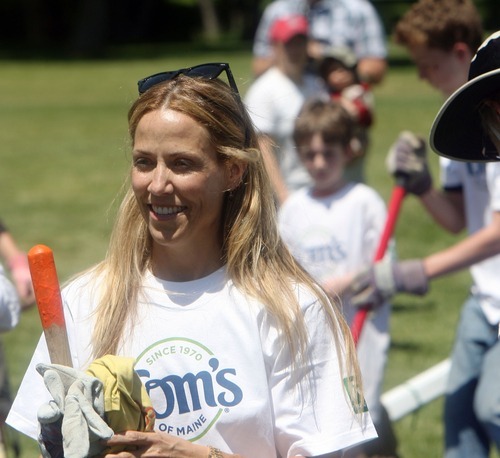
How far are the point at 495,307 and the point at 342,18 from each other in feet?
12.7

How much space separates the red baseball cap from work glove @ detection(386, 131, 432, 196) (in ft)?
6.45

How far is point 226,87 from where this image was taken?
2.97 metres

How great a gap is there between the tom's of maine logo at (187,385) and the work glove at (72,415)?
0.35 metres

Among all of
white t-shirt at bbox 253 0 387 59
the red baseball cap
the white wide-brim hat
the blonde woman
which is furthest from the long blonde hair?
white t-shirt at bbox 253 0 387 59

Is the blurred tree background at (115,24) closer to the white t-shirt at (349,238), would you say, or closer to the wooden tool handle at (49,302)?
the white t-shirt at (349,238)

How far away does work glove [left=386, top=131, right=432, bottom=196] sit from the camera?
5.08m

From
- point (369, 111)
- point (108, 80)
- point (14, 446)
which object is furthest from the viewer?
point (108, 80)

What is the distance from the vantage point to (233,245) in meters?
2.95

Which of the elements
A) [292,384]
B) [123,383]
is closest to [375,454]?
[292,384]

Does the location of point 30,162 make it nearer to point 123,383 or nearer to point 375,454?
point 375,454

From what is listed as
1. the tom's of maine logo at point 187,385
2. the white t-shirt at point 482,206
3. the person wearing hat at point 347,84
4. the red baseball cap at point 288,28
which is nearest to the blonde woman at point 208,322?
the tom's of maine logo at point 187,385

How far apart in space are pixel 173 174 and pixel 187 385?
0.54 m

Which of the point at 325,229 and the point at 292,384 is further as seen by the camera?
the point at 325,229

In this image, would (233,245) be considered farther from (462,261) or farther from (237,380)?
(462,261)
